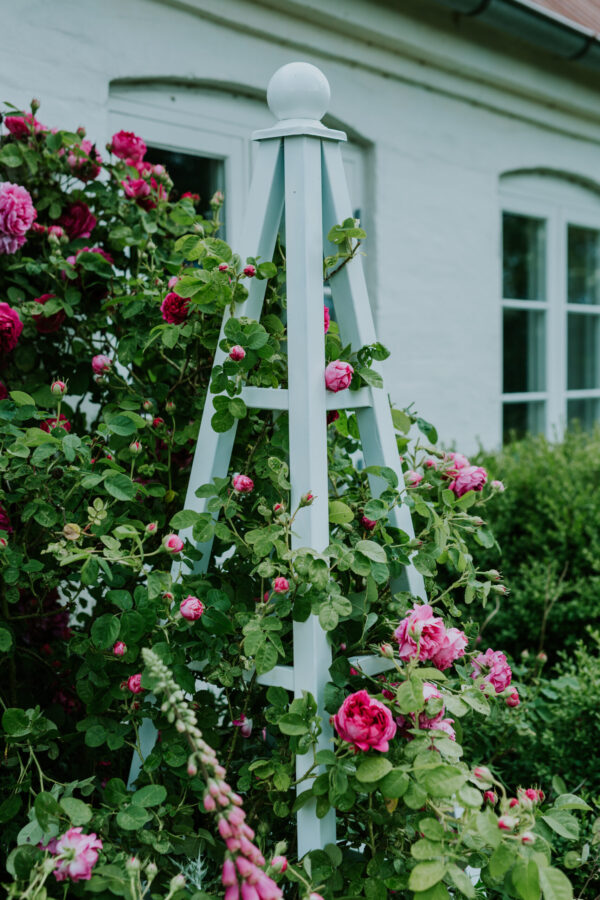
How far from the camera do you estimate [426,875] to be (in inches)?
49.4

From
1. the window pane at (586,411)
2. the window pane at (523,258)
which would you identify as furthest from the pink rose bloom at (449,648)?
the window pane at (586,411)

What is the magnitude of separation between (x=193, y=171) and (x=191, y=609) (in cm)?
207

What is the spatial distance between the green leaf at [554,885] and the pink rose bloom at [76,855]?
68 centimetres

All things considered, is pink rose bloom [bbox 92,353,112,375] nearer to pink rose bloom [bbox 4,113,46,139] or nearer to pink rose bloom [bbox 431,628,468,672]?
pink rose bloom [bbox 4,113,46,139]

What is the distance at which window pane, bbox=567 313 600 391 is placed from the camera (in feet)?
17.2

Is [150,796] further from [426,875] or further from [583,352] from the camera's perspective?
[583,352]

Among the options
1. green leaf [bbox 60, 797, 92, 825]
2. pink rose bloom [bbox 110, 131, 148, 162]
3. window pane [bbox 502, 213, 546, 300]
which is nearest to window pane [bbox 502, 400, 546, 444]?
window pane [bbox 502, 213, 546, 300]

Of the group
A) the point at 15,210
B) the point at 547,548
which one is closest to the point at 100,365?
the point at 15,210

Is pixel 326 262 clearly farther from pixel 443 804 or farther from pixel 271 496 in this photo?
pixel 443 804

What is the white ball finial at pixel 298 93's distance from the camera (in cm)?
160

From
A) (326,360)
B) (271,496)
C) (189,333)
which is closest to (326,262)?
(326,360)

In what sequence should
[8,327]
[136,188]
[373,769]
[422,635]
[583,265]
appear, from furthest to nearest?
[583,265] → [136,188] → [8,327] → [422,635] → [373,769]

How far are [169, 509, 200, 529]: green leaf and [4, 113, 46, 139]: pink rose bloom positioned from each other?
1.05 meters

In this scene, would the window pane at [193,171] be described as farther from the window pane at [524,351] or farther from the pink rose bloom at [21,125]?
the window pane at [524,351]
